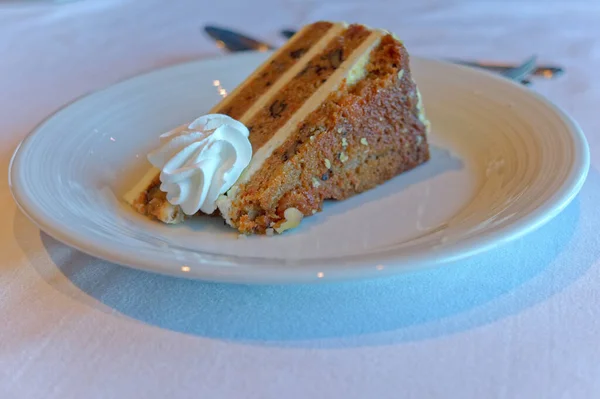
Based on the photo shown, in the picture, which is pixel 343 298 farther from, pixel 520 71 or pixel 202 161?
pixel 520 71

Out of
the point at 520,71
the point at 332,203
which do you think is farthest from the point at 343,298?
the point at 520,71

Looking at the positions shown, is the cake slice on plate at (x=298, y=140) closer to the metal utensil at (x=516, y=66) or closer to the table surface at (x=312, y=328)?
the table surface at (x=312, y=328)

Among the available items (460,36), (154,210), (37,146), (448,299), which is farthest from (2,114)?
(460,36)

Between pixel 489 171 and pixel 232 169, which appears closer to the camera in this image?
pixel 232 169

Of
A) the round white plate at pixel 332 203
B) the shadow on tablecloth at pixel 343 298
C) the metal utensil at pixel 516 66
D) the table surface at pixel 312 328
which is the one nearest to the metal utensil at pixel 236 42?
the metal utensil at pixel 516 66

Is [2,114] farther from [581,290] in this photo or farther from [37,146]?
[581,290]
